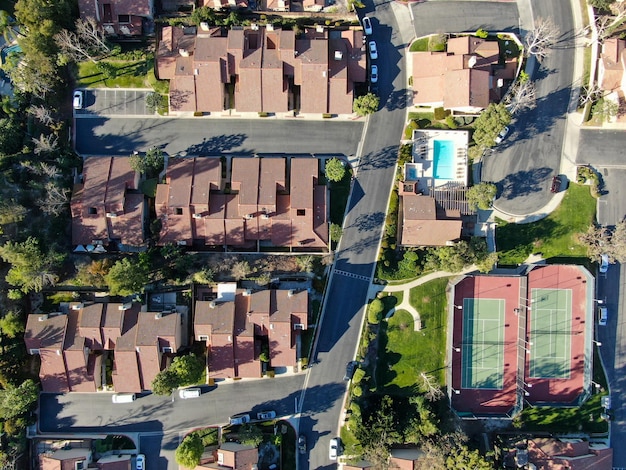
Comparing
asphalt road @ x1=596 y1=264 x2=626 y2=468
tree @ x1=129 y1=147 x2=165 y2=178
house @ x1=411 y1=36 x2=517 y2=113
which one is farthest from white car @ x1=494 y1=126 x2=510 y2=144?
tree @ x1=129 y1=147 x2=165 y2=178

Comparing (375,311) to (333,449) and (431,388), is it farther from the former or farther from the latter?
(333,449)

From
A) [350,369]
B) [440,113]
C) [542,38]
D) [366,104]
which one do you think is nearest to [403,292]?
[350,369]

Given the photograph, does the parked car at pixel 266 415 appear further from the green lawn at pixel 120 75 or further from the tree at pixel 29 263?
the green lawn at pixel 120 75

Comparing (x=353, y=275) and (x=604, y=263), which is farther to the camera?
(x=353, y=275)

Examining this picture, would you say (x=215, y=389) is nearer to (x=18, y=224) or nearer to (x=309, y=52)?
(x=18, y=224)

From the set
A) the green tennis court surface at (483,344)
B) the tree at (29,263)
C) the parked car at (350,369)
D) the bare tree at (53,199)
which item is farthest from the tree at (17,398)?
the green tennis court surface at (483,344)

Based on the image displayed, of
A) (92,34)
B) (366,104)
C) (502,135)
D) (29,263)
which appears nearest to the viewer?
(29,263)

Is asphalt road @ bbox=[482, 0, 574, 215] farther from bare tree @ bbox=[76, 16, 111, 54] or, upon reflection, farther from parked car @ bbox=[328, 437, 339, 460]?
bare tree @ bbox=[76, 16, 111, 54]
